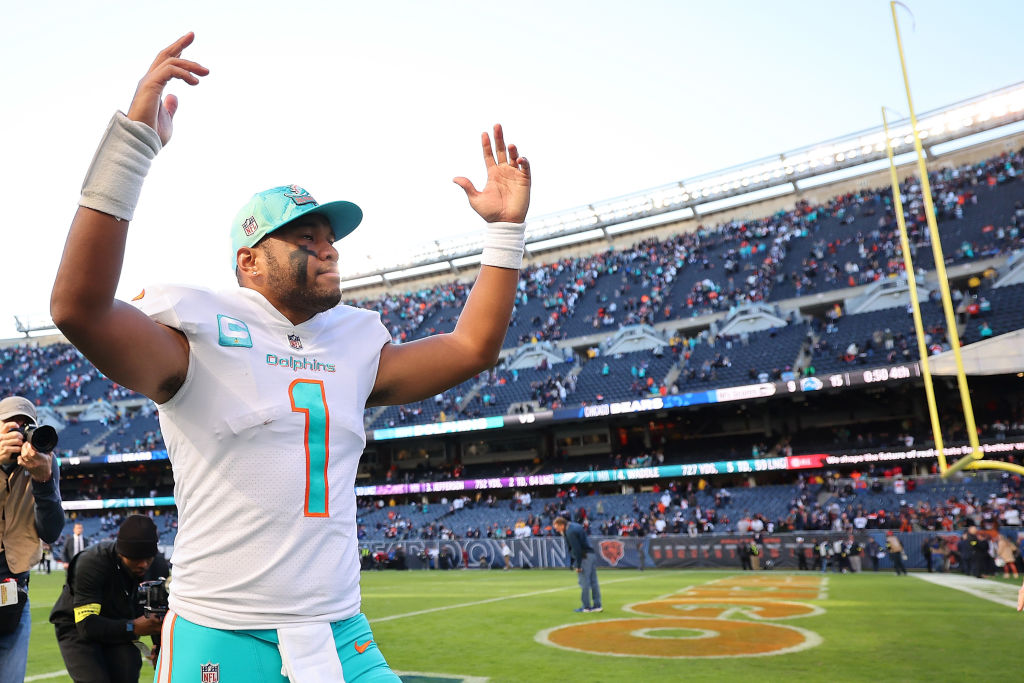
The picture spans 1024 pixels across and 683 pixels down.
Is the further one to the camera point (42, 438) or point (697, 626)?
point (697, 626)

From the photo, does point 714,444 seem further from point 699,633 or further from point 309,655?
point 309,655

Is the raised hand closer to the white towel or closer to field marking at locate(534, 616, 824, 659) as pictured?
the white towel

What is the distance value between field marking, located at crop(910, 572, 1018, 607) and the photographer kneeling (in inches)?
537

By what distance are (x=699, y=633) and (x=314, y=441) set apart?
31.2 feet

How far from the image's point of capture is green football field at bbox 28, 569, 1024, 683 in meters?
7.92

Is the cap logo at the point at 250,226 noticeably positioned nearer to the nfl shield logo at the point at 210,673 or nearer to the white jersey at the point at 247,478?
the white jersey at the point at 247,478

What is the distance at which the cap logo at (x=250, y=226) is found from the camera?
2227mm

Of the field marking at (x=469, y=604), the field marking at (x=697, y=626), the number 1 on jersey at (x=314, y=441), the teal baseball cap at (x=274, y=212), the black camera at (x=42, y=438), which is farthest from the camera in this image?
the field marking at (x=469, y=604)

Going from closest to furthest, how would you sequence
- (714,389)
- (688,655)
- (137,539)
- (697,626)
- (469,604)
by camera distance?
(137,539) → (688,655) → (697,626) → (469,604) → (714,389)

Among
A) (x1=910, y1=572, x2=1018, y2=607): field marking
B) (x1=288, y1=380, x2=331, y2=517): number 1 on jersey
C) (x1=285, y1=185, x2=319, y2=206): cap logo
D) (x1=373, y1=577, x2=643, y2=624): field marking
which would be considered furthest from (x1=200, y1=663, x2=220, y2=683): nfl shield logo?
(x1=910, y1=572, x2=1018, y2=607): field marking

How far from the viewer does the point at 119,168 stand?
172cm

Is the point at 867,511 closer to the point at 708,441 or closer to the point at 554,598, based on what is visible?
the point at 708,441

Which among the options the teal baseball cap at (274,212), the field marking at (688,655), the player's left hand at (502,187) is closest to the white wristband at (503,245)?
the player's left hand at (502,187)

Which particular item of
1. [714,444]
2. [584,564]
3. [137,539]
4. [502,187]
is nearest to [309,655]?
[502,187]
